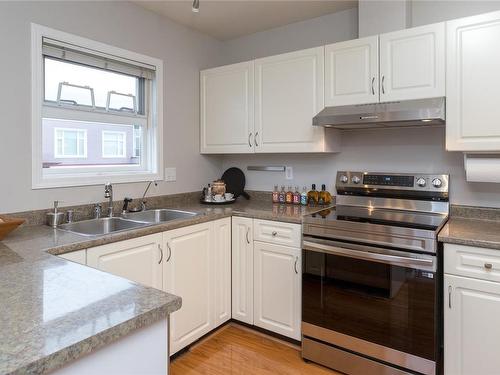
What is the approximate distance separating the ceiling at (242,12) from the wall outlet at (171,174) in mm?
1211

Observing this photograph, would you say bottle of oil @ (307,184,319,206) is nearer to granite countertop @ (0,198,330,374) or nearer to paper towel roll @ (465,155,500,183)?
paper towel roll @ (465,155,500,183)

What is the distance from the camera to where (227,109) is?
2996 mm

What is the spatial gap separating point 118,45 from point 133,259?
1.53 meters

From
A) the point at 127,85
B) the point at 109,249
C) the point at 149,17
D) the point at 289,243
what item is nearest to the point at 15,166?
the point at 109,249

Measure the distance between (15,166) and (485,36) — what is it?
2670 mm

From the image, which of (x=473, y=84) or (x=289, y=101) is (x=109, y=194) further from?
(x=473, y=84)

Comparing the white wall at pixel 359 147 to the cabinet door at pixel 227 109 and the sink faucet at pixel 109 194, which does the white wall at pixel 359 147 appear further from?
the sink faucet at pixel 109 194

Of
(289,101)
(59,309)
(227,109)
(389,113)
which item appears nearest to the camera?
(59,309)

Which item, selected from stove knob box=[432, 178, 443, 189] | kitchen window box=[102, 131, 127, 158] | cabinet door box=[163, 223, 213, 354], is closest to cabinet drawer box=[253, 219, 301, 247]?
cabinet door box=[163, 223, 213, 354]

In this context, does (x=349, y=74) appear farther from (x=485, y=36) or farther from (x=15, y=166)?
(x=15, y=166)

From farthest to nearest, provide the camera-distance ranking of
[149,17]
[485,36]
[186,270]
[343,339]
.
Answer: [149,17]
[186,270]
[343,339]
[485,36]

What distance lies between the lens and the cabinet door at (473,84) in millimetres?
1901

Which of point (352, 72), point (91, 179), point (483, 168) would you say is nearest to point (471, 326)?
point (483, 168)

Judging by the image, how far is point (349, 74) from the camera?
2361mm
